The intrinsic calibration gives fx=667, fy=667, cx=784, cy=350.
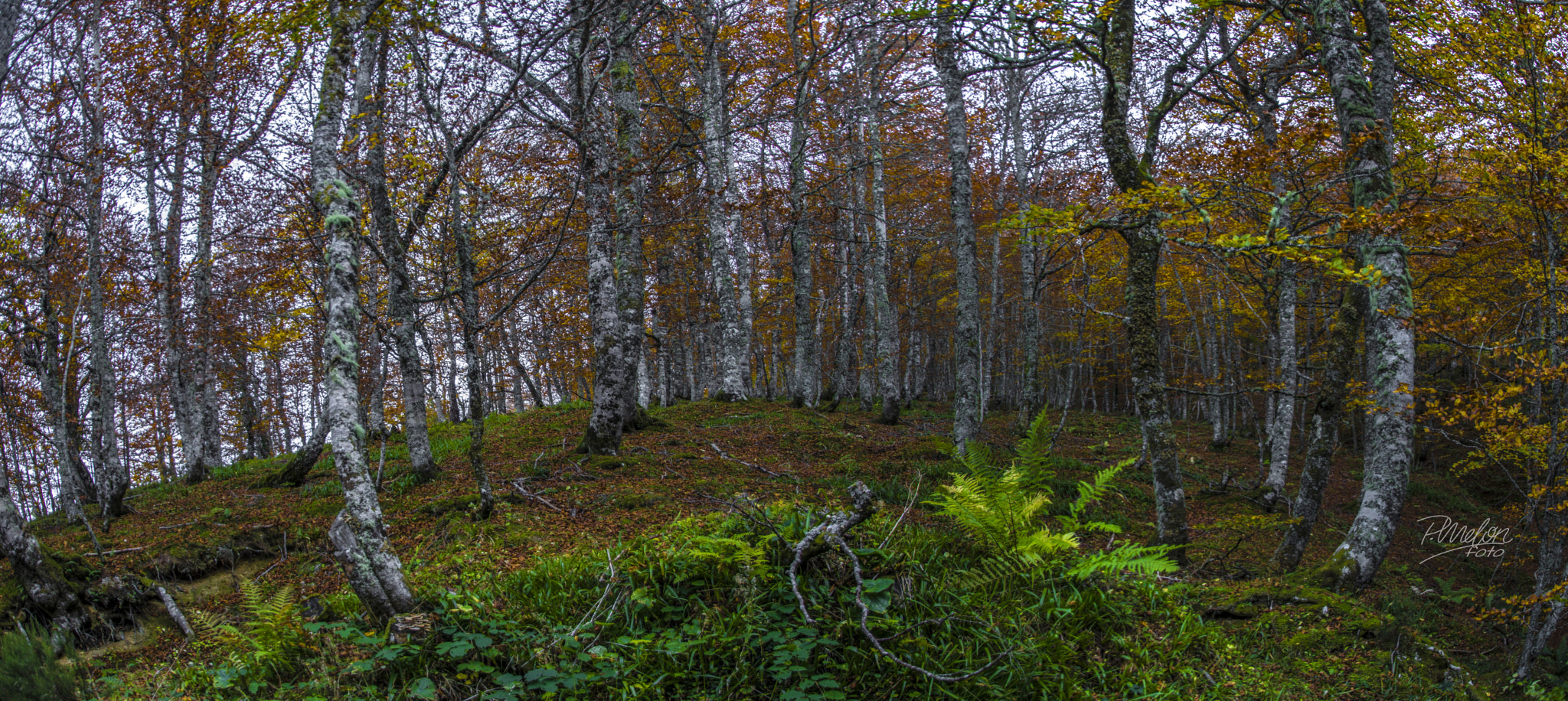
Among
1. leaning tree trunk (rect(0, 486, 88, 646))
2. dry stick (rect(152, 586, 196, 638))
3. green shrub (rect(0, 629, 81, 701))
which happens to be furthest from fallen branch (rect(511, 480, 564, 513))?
green shrub (rect(0, 629, 81, 701))

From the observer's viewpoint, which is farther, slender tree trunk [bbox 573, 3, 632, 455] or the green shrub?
slender tree trunk [bbox 573, 3, 632, 455]

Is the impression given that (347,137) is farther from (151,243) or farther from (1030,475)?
(1030,475)

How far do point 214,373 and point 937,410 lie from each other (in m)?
17.5

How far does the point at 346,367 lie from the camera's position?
157 inches

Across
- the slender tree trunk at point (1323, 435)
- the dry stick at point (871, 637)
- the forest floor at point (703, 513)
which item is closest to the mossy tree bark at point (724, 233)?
the forest floor at point (703, 513)

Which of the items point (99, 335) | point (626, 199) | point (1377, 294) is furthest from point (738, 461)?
point (99, 335)

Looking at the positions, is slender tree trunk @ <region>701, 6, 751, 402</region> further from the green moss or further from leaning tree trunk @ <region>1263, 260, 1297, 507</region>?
leaning tree trunk @ <region>1263, 260, 1297, 507</region>

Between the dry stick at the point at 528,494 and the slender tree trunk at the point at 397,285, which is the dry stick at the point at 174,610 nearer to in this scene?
the dry stick at the point at 528,494

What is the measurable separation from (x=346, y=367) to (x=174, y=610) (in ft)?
8.86

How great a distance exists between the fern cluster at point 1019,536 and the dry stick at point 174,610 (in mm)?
5290

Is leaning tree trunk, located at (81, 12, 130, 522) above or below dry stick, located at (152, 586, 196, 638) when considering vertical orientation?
above

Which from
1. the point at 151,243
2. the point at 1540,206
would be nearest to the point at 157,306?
the point at 151,243

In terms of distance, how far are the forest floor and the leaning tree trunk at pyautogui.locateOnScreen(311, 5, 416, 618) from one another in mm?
281
